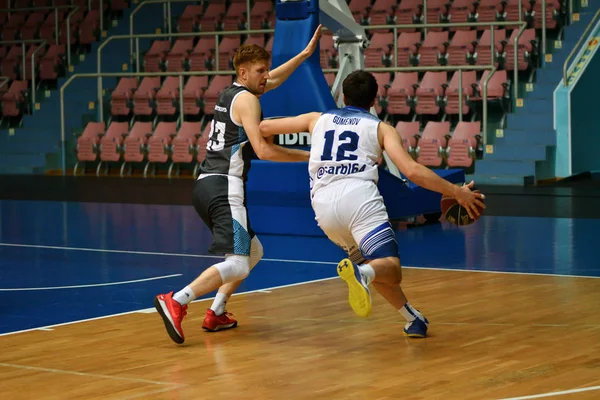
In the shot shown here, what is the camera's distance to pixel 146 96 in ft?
73.5

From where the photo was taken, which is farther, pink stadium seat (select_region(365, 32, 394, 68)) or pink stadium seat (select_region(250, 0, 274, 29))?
pink stadium seat (select_region(250, 0, 274, 29))

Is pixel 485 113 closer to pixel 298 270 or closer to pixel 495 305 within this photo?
pixel 298 270

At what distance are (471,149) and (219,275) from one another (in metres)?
12.0

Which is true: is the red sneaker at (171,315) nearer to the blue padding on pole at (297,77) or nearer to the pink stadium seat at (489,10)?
the blue padding on pole at (297,77)

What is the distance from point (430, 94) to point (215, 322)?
1259 cm

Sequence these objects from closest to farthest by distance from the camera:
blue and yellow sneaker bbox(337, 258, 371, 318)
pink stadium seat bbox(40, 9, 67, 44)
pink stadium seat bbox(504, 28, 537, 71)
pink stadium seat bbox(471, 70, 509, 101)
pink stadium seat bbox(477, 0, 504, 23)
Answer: blue and yellow sneaker bbox(337, 258, 371, 318), pink stadium seat bbox(471, 70, 509, 101), pink stadium seat bbox(504, 28, 537, 71), pink stadium seat bbox(477, 0, 504, 23), pink stadium seat bbox(40, 9, 67, 44)

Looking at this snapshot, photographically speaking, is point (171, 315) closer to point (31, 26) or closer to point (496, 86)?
point (496, 86)

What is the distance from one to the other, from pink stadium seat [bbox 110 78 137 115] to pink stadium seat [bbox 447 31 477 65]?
652 centimetres

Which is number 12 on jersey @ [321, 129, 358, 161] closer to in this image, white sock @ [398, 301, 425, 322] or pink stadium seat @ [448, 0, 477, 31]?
white sock @ [398, 301, 425, 322]

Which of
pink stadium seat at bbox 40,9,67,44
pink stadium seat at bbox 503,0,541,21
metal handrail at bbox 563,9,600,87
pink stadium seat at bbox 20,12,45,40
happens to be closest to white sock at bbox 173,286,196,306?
metal handrail at bbox 563,9,600,87

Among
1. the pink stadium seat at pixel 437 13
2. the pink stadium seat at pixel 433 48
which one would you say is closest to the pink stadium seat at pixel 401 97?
the pink stadium seat at pixel 433 48

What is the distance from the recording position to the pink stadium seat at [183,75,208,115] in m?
21.8

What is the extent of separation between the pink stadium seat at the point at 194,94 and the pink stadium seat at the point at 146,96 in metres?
0.77

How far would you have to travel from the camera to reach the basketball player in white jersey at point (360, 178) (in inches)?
261
